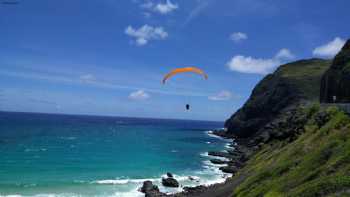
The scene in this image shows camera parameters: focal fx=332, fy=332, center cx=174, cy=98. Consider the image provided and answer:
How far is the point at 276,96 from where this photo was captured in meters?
126

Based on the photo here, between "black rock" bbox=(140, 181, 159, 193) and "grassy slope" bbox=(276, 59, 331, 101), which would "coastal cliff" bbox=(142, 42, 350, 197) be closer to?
"black rock" bbox=(140, 181, 159, 193)

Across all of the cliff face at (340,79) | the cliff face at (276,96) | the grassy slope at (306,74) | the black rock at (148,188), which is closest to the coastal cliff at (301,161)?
the cliff face at (340,79)

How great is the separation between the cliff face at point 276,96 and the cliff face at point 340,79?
1512 inches

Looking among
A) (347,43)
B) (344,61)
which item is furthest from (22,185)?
(347,43)

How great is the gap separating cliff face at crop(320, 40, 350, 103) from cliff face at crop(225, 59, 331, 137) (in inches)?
1512

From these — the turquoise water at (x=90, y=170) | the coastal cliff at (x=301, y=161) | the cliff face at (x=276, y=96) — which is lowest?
the turquoise water at (x=90, y=170)

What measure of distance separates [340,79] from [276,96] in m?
57.9

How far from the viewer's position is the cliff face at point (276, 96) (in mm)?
119875

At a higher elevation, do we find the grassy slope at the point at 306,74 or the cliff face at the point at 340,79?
the grassy slope at the point at 306,74

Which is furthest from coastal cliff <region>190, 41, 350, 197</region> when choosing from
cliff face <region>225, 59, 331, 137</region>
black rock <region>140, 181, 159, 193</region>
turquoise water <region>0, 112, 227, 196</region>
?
turquoise water <region>0, 112, 227, 196</region>

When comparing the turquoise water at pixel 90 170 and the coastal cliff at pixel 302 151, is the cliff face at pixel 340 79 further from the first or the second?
the turquoise water at pixel 90 170

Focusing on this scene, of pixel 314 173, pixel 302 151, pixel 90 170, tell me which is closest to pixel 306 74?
pixel 90 170

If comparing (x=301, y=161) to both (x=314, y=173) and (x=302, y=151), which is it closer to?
(x=302, y=151)

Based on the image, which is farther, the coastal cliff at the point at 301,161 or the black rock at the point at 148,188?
the black rock at the point at 148,188
